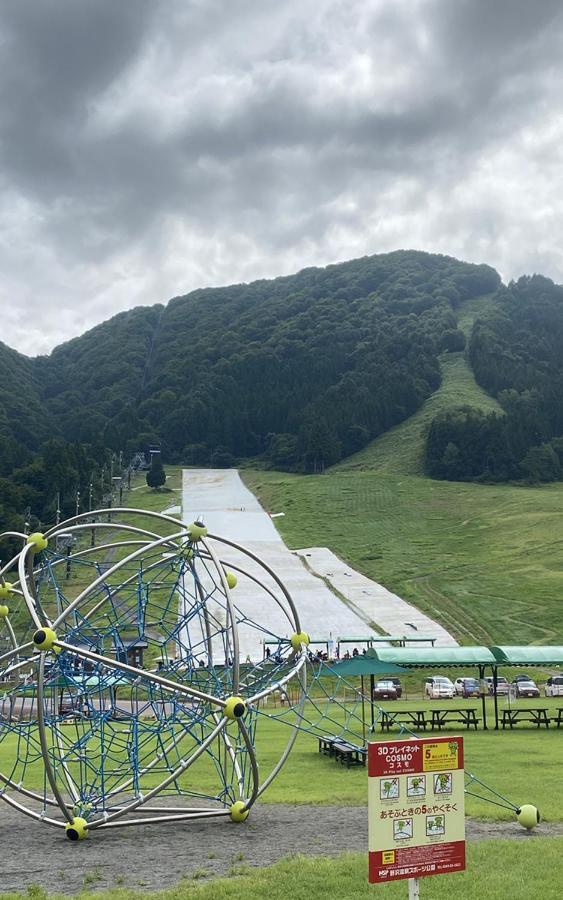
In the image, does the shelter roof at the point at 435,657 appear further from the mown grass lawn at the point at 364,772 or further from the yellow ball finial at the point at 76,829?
the yellow ball finial at the point at 76,829

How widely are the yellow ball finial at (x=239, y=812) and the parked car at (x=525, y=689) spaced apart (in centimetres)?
2679

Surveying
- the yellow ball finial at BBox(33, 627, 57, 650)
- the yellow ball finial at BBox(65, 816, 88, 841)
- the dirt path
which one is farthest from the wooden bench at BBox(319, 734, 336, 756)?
the yellow ball finial at BBox(33, 627, 57, 650)

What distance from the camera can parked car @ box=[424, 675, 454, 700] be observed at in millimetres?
39594

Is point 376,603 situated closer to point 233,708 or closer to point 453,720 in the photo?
point 453,720

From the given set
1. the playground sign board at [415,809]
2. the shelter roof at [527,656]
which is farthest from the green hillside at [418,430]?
the playground sign board at [415,809]

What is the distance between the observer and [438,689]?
131ft

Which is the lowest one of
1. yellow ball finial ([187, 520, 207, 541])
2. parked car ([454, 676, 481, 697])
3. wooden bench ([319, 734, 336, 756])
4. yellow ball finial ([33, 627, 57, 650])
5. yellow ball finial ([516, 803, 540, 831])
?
parked car ([454, 676, 481, 697])

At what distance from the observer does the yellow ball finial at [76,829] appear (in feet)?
44.9

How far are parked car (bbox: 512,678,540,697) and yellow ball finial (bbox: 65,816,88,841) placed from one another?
28874 millimetres

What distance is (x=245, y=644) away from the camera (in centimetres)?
5156

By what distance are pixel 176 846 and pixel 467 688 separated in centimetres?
2990

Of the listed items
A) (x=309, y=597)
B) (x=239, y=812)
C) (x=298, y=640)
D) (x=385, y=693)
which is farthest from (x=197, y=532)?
(x=309, y=597)

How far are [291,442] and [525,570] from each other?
94.9 metres

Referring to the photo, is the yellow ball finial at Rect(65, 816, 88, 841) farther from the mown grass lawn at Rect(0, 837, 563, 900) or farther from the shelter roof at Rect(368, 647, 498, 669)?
the shelter roof at Rect(368, 647, 498, 669)
